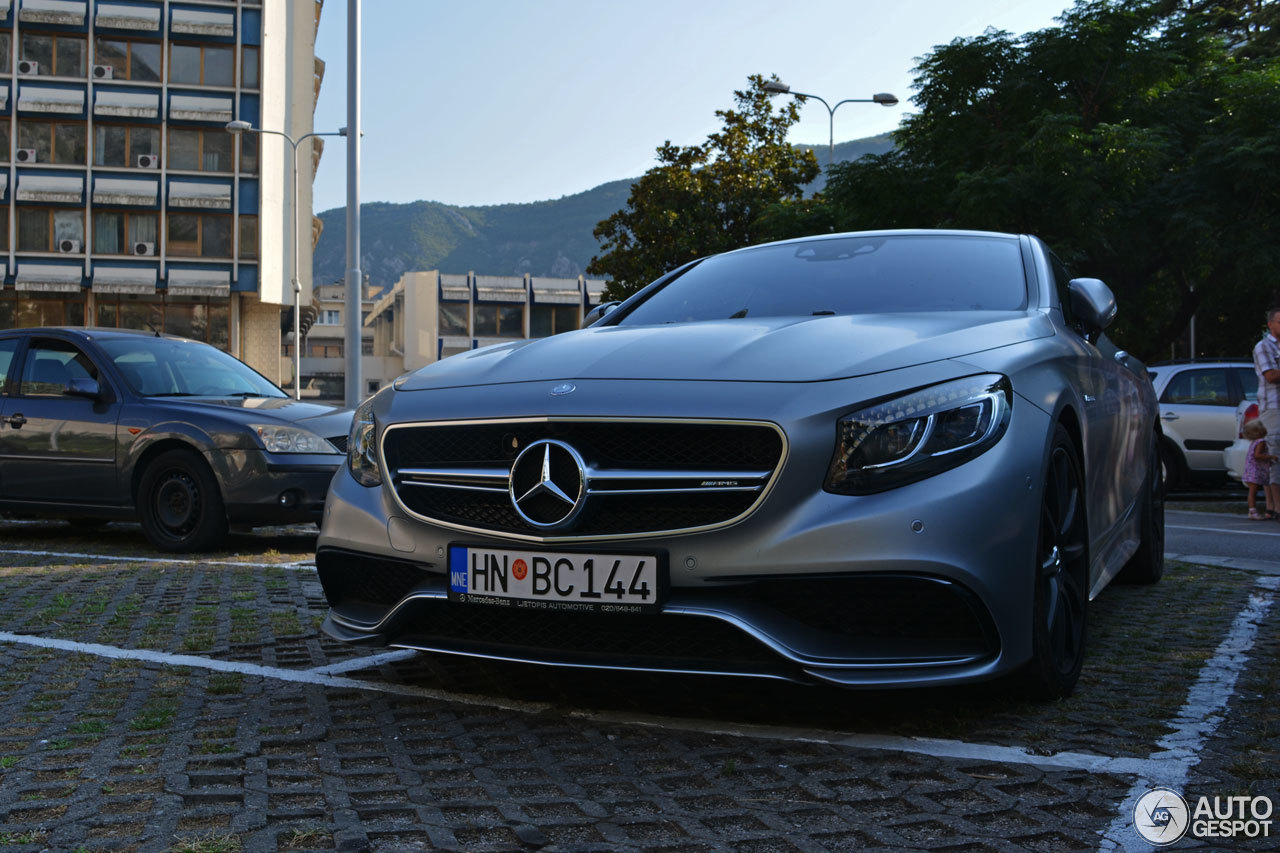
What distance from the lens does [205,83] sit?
4762cm

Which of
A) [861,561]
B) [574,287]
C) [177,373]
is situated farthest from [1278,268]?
[574,287]

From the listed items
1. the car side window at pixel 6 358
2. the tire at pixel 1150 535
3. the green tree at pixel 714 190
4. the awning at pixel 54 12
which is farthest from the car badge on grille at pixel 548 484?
the awning at pixel 54 12

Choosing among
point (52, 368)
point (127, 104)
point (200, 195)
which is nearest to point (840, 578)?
point (52, 368)

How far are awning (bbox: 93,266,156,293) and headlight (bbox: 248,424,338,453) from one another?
42067 mm

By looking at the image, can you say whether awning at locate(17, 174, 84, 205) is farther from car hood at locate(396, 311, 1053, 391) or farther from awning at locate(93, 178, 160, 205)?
car hood at locate(396, 311, 1053, 391)

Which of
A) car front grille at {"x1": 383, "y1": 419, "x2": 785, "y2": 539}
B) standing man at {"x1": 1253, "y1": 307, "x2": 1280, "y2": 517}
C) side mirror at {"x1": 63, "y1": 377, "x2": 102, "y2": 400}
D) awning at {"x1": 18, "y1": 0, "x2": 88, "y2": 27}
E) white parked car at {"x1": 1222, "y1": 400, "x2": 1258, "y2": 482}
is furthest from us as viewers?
awning at {"x1": 18, "y1": 0, "x2": 88, "y2": 27}

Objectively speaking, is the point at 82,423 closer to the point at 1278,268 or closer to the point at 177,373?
the point at 177,373

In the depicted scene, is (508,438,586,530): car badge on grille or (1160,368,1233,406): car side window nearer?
(508,438,586,530): car badge on grille

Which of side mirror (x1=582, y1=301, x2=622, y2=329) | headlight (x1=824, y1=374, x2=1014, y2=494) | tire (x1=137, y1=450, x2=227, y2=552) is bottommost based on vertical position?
tire (x1=137, y1=450, x2=227, y2=552)

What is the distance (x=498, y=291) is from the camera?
91.9 meters

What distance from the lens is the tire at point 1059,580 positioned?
3.54 meters

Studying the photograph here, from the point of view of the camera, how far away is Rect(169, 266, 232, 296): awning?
47125mm

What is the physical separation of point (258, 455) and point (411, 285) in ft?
290

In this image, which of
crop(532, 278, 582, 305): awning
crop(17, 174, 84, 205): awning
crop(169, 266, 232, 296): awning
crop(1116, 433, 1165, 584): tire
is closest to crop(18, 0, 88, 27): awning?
crop(17, 174, 84, 205): awning
